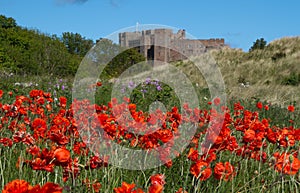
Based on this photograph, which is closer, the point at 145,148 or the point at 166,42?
the point at 145,148

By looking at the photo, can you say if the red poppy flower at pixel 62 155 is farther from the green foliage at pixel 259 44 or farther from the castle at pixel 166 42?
the green foliage at pixel 259 44

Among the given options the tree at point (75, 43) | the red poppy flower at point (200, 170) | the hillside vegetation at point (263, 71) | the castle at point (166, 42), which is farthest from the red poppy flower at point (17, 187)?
the tree at point (75, 43)

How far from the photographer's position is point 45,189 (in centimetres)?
81

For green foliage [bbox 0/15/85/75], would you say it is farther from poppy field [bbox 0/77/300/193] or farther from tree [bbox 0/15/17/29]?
poppy field [bbox 0/77/300/193]

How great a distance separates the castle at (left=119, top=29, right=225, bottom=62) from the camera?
9297mm

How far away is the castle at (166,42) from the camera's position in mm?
9297

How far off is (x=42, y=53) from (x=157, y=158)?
2487 cm

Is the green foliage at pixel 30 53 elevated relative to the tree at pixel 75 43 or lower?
lower

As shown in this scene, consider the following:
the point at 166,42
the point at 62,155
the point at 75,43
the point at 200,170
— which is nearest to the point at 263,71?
the point at 166,42

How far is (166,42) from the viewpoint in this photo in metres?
16.9

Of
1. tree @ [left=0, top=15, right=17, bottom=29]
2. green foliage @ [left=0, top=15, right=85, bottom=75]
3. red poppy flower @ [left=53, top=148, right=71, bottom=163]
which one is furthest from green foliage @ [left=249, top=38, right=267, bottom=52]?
red poppy flower @ [left=53, top=148, right=71, bottom=163]

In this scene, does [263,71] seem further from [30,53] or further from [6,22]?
[6,22]

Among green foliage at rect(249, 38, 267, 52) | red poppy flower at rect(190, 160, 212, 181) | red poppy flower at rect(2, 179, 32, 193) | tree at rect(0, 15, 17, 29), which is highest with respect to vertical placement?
tree at rect(0, 15, 17, 29)

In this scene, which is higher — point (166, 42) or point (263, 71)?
point (166, 42)
